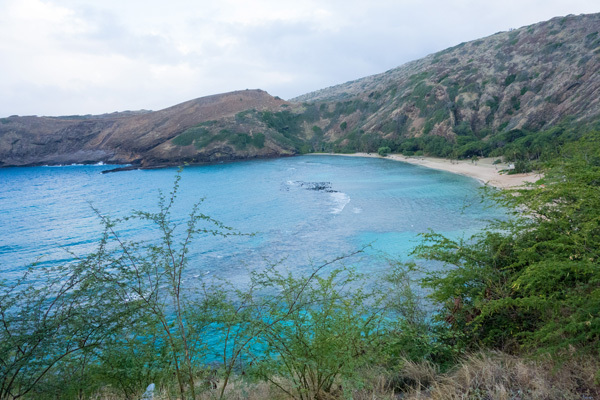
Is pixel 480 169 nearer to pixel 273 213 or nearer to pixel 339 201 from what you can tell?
pixel 339 201

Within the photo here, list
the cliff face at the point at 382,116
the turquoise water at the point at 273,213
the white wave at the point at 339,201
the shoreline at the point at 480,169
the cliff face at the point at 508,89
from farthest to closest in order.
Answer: the cliff face at the point at 382,116 → the cliff face at the point at 508,89 → the shoreline at the point at 480,169 → the white wave at the point at 339,201 → the turquoise water at the point at 273,213

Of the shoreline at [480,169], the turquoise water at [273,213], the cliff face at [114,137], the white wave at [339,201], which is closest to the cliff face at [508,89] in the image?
the shoreline at [480,169]

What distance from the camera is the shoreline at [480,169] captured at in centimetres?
4244

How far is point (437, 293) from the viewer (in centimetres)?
→ 945

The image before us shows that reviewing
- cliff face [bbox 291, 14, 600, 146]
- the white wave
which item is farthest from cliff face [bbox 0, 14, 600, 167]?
the white wave

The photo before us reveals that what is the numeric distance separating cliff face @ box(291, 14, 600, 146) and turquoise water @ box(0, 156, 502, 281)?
25464mm

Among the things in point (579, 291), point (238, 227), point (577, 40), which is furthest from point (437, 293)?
point (577, 40)

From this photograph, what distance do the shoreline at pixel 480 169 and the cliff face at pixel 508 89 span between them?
37.7ft

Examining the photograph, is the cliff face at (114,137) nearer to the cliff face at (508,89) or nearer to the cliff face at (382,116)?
the cliff face at (382,116)

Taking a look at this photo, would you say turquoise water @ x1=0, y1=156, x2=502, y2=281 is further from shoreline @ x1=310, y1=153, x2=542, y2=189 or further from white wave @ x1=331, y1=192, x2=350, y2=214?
shoreline @ x1=310, y1=153, x2=542, y2=189

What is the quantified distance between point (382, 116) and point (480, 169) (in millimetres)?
46349

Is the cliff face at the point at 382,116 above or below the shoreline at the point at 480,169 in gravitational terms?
above

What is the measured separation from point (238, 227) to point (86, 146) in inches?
4022

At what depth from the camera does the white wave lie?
35.8 metres
